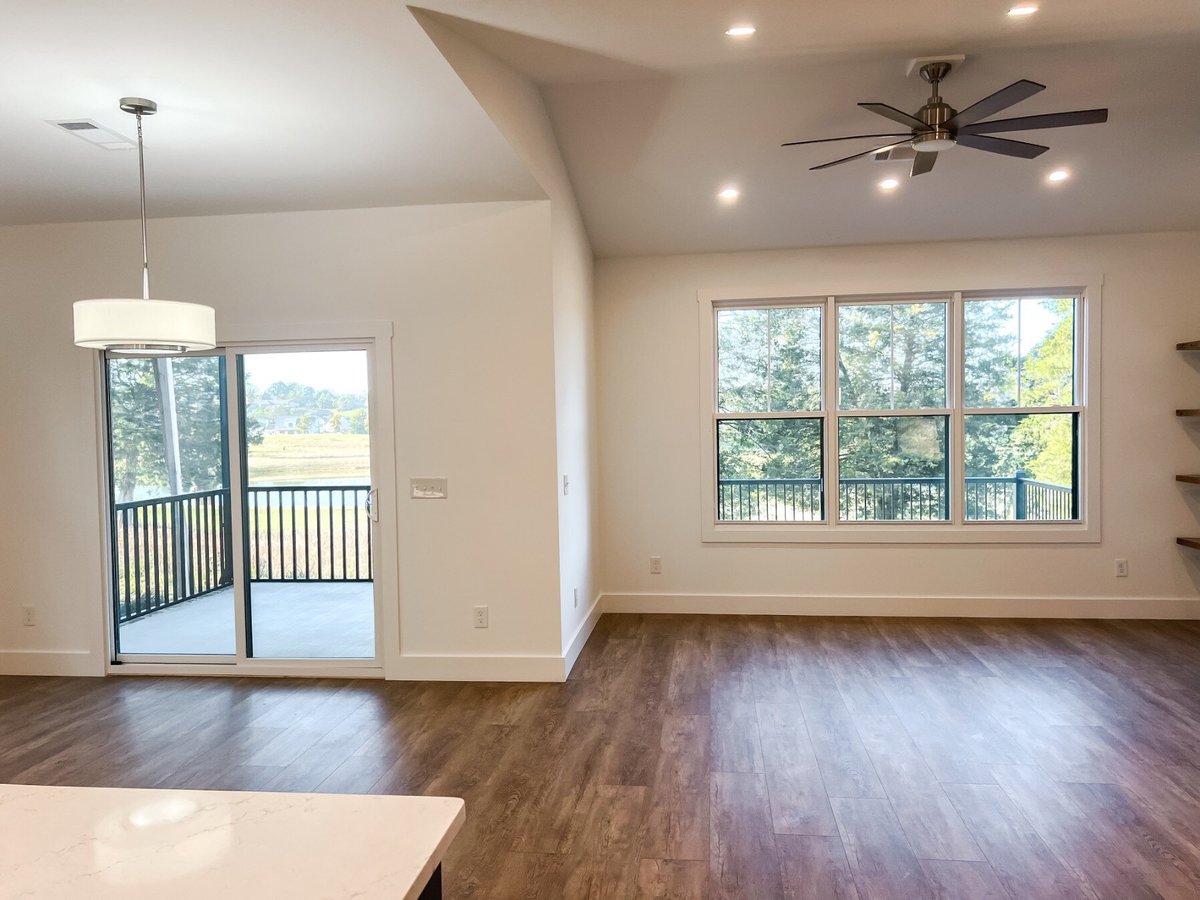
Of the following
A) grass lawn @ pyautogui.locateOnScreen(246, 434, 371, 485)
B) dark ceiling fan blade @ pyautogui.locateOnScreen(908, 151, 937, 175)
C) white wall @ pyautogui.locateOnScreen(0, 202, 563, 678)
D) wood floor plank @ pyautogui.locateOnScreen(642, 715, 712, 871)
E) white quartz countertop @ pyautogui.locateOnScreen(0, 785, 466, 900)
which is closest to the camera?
white quartz countertop @ pyautogui.locateOnScreen(0, 785, 466, 900)

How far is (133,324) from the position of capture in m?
2.62

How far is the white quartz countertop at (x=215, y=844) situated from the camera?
2.78ft

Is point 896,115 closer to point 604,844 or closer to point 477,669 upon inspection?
point 604,844

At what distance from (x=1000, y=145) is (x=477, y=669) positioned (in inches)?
147

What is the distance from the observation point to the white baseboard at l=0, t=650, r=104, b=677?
4.45m

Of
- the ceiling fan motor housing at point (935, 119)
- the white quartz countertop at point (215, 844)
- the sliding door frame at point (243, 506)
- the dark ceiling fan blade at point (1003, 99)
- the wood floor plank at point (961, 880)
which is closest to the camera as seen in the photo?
the white quartz countertop at point (215, 844)

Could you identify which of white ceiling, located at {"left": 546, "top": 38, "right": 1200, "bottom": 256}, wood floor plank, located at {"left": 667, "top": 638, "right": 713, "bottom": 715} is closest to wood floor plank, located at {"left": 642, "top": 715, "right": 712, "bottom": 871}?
wood floor plank, located at {"left": 667, "top": 638, "right": 713, "bottom": 715}

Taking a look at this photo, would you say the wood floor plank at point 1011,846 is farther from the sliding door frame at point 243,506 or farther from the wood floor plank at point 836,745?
the sliding door frame at point 243,506

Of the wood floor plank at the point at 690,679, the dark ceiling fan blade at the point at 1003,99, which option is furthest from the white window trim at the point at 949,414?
the dark ceiling fan blade at the point at 1003,99

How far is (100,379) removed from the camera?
443cm

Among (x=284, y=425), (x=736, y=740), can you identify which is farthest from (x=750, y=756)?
(x=284, y=425)

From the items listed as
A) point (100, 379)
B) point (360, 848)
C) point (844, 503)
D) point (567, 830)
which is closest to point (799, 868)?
point (567, 830)

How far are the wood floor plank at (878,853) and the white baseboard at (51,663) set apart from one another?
168 inches

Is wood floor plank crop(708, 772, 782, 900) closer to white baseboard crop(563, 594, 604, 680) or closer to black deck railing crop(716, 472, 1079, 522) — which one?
white baseboard crop(563, 594, 604, 680)
